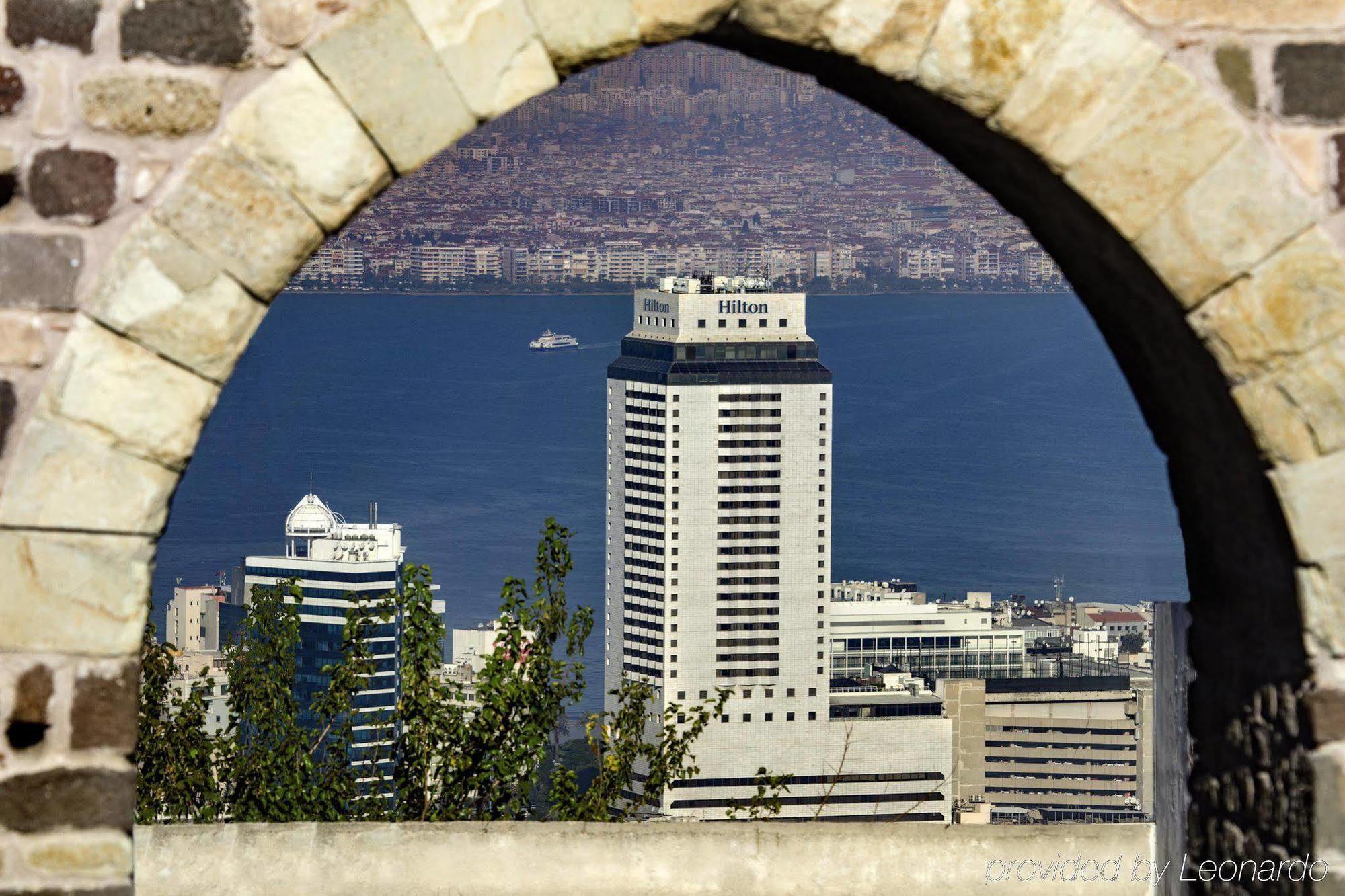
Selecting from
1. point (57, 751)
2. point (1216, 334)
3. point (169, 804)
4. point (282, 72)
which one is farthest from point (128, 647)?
point (169, 804)

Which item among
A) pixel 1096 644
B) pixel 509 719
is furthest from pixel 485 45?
pixel 1096 644

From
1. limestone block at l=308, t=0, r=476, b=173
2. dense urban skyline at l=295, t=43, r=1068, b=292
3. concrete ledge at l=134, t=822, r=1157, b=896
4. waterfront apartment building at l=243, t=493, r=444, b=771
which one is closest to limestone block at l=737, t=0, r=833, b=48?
limestone block at l=308, t=0, r=476, b=173

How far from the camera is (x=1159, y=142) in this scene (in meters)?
2.55

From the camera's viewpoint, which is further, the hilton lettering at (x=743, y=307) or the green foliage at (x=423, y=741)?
the hilton lettering at (x=743, y=307)

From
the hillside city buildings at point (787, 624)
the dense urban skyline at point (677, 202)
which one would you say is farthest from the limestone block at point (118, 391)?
the dense urban skyline at point (677, 202)

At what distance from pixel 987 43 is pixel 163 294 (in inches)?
46.3

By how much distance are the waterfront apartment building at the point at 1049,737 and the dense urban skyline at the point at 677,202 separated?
206ft

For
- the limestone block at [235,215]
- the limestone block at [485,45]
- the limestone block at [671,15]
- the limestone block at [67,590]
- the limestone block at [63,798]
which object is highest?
the limestone block at [671,15]

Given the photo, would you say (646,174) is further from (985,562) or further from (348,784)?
(348,784)

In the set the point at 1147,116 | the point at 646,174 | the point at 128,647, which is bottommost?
the point at 128,647

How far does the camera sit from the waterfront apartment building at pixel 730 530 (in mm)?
80438

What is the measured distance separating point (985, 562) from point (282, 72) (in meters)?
86.5

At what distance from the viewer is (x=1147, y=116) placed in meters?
2.55

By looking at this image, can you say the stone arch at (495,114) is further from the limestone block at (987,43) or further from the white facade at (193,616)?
the white facade at (193,616)
